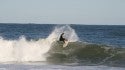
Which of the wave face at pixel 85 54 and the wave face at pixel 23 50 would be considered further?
the wave face at pixel 23 50

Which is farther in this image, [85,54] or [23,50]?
[85,54]

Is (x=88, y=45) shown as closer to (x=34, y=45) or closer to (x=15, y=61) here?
(x=34, y=45)

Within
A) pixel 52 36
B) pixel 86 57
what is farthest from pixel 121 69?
pixel 52 36

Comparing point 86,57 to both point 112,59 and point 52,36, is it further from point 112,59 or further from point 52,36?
point 52,36

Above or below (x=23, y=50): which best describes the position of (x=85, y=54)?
below

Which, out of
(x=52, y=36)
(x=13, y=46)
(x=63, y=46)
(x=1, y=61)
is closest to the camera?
(x=1, y=61)

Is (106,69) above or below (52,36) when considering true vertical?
below

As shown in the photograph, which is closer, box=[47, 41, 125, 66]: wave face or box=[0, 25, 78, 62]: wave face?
box=[47, 41, 125, 66]: wave face

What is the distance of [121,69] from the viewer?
69.8 feet

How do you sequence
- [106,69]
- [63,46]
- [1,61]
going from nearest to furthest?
[106,69], [1,61], [63,46]

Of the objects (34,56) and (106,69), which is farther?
(34,56)

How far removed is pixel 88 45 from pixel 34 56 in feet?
18.8

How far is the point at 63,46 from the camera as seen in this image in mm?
29766

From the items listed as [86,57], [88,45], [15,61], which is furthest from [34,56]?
[88,45]
